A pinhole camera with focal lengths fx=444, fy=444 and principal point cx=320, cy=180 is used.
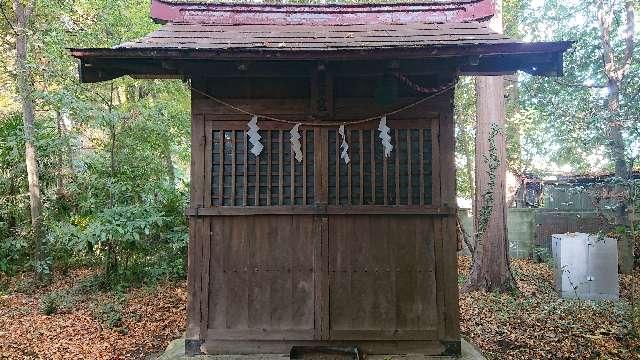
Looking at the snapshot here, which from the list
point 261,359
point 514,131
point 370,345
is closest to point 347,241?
point 370,345

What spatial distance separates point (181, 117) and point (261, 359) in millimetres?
7351

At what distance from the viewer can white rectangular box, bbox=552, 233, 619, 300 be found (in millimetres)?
9086

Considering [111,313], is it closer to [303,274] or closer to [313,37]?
[303,274]

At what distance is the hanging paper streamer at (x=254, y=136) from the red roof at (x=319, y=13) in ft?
6.30

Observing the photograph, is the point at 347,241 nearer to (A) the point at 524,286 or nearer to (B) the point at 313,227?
(B) the point at 313,227

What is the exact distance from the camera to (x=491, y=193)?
29.7ft

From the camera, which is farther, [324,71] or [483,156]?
[483,156]

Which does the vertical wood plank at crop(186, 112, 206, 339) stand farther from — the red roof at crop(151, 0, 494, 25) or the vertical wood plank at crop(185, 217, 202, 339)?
the red roof at crop(151, 0, 494, 25)

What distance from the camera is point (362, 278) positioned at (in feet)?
17.3

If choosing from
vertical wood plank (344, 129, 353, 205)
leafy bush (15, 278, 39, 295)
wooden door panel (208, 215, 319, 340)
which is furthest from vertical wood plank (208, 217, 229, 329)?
leafy bush (15, 278, 39, 295)

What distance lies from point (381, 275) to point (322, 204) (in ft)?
3.60

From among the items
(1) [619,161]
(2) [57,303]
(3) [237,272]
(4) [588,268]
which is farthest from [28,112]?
(1) [619,161]

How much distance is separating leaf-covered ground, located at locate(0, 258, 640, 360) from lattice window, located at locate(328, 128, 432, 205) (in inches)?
109

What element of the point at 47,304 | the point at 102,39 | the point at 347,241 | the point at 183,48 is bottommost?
the point at 47,304
